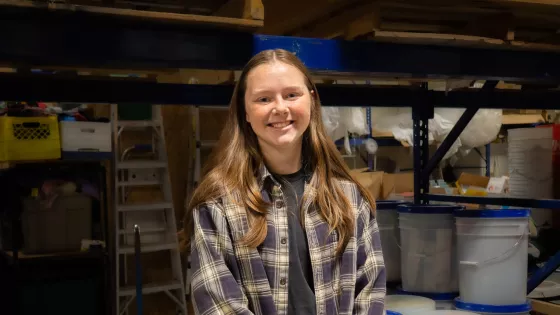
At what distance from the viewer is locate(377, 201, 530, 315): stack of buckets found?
9.66 ft

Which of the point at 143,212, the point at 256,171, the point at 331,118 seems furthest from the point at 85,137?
the point at 256,171

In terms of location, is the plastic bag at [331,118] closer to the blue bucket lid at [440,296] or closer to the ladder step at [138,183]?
the ladder step at [138,183]

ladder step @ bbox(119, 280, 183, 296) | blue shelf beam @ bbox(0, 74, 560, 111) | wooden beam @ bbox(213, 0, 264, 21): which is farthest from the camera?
ladder step @ bbox(119, 280, 183, 296)

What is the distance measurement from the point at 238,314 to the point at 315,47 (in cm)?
108

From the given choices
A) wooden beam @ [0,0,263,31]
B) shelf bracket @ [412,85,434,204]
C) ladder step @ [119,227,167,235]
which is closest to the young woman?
wooden beam @ [0,0,263,31]

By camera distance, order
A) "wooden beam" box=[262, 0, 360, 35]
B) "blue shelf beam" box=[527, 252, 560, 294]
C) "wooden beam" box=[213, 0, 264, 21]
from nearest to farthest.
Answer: "wooden beam" box=[213, 0, 264, 21] < "wooden beam" box=[262, 0, 360, 35] < "blue shelf beam" box=[527, 252, 560, 294]

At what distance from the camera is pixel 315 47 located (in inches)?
86.8

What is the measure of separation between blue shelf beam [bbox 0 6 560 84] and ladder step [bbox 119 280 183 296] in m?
3.34

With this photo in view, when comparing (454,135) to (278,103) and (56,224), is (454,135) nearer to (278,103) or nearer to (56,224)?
(278,103)

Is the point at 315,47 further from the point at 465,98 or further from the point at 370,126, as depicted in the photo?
the point at 370,126

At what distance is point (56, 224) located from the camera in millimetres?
4691

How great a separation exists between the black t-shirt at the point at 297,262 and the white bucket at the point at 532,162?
2.51 metres

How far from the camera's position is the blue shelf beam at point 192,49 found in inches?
72.7

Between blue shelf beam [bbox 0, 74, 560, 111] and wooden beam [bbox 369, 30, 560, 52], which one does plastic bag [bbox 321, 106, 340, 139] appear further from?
wooden beam [bbox 369, 30, 560, 52]
